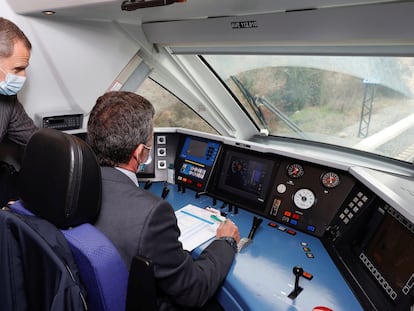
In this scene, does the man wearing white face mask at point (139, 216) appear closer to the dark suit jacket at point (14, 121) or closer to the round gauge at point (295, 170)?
the round gauge at point (295, 170)

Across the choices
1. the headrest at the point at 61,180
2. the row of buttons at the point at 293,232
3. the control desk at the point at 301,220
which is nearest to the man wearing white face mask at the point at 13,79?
the control desk at the point at 301,220

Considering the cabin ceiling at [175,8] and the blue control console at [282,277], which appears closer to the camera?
the blue control console at [282,277]

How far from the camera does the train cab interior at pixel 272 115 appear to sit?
3.74ft

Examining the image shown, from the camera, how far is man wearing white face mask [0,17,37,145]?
1578 millimetres

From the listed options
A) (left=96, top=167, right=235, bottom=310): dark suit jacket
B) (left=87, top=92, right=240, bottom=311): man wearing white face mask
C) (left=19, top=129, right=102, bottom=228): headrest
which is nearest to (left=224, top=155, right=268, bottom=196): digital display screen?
(left=87, top=92, right=240, bottom=311): man wearing white face mask

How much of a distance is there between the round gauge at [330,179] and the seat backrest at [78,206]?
1.04 metres

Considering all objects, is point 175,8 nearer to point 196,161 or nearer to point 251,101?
point 196,161

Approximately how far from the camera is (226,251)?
1221 mm

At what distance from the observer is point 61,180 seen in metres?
0.79

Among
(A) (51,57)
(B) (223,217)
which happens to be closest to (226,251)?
(B) (223,217)

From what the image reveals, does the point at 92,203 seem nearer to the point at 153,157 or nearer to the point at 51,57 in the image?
the point at 153,157

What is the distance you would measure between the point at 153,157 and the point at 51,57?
947 mm

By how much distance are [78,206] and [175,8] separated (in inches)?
58.1

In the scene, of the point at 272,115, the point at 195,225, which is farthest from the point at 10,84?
the point at 272,115
